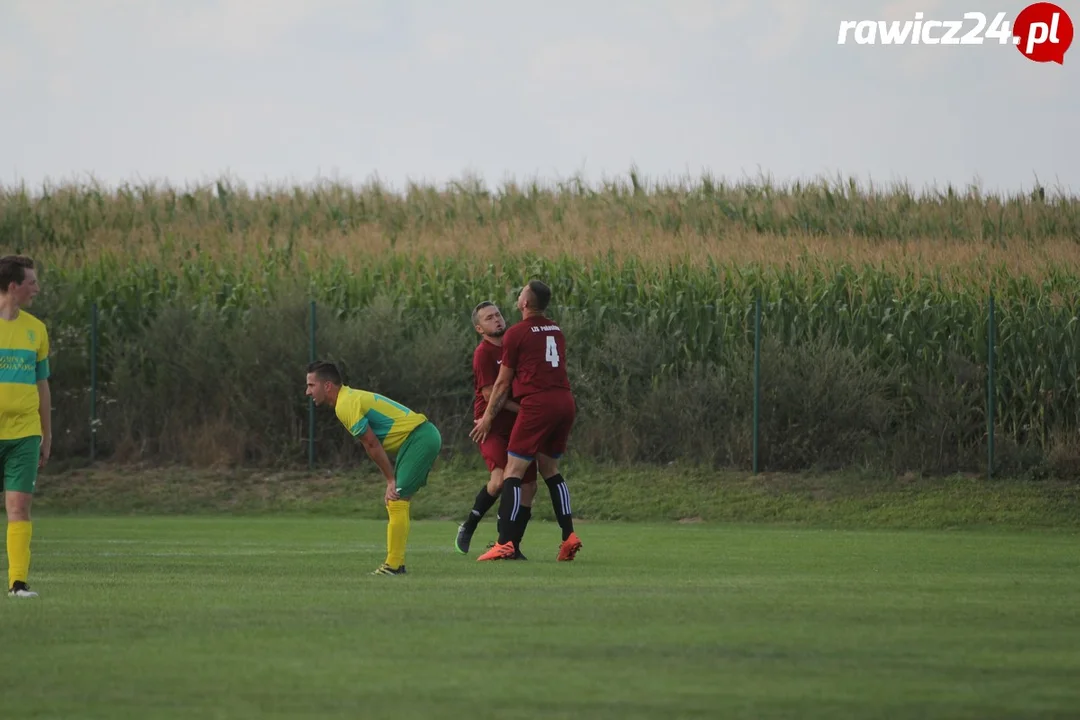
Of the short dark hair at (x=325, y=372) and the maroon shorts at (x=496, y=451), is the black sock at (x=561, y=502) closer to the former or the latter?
the maroon shorts at (x=496, y=451)

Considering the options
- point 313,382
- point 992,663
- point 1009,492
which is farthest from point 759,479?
point 992,663

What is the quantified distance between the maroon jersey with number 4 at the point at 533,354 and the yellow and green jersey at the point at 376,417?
1.40 metres

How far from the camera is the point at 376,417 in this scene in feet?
39.7

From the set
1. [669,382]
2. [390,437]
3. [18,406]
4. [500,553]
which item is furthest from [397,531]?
[669,382]

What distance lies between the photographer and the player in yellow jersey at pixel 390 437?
11.9m

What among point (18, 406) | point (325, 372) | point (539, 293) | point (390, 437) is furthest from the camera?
point (539, 293)

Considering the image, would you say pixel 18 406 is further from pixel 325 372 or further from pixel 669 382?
pixel 669 382

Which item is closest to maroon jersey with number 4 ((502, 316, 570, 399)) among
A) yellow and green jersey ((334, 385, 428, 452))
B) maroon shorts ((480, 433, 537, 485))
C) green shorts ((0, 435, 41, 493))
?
maroon shorts ((480, 433, 537, 485))

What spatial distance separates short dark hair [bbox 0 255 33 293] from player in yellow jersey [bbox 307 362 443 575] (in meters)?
2.24

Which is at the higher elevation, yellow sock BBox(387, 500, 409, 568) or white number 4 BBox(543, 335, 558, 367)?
white number 4 BBox(543, 335, 558, 367)

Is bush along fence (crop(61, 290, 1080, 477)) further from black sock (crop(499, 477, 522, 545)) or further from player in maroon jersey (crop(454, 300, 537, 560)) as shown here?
black sock (crop(499, 477, 522, 545))

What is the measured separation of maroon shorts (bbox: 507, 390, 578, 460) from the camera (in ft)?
44.4

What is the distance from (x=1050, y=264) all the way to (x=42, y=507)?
16.8 metres

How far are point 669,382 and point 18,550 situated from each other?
15.9 metres
